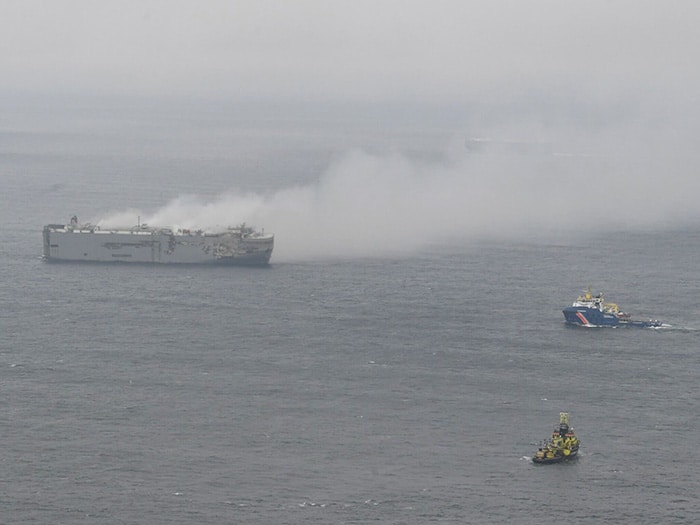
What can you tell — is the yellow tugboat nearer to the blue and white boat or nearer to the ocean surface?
the ocean surface

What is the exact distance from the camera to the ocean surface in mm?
91938

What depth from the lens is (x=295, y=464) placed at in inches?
3866

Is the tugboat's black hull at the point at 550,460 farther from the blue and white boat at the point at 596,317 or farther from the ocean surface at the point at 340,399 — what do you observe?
the blue and white boat at the point at 596,317

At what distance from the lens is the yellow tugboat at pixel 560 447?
99.4 metres

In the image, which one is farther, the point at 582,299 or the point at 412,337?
the point at 582,299

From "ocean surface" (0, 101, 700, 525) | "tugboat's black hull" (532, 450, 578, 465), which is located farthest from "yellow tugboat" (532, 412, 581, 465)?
"ocean surface" (0, 101, 700, 525)

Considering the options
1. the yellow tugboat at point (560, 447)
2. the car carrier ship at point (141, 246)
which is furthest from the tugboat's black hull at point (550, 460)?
the car carrier ship at point (141, 246)

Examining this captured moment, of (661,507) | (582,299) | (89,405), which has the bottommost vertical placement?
(661,507)

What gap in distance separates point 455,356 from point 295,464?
123 ft

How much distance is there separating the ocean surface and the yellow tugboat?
2.81 feet

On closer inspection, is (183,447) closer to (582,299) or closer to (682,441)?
(682,441)

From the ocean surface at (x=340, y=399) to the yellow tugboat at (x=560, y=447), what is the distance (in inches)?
33.7

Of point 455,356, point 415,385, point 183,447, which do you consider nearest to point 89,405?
point 183,447

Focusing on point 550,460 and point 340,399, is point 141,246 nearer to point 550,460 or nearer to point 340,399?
point 340,399
